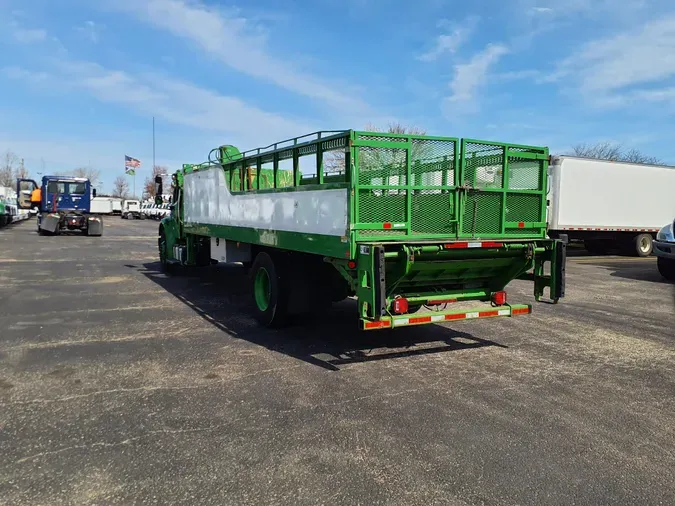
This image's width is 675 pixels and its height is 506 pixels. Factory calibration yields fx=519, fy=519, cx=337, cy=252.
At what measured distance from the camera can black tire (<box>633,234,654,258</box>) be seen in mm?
19781

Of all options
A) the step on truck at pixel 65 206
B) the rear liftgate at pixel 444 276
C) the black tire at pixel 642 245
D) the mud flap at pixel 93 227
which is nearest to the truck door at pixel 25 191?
the step on truck at pixel 65 206

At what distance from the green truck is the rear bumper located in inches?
0.5

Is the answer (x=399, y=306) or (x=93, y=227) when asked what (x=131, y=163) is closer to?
(x=93, y=227)

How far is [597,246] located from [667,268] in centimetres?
897

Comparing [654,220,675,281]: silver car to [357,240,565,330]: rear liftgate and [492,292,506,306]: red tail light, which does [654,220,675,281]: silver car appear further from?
[492,292,506,306]: red tail light

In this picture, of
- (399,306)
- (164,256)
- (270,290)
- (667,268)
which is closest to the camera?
(399,306)

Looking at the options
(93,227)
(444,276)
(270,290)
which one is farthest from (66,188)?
(444,276)

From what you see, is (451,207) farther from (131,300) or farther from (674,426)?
(131,300)

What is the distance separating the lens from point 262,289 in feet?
24.8

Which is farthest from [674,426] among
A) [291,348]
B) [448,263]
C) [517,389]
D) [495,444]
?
[291,348]

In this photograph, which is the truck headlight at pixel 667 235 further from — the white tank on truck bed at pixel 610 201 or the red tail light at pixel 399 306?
the red tail light at pixel 399 306

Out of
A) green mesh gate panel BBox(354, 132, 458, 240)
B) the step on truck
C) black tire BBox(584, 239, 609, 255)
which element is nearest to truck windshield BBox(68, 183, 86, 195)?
the step on truck

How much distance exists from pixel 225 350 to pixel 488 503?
12.4 ft

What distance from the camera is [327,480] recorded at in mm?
3262
